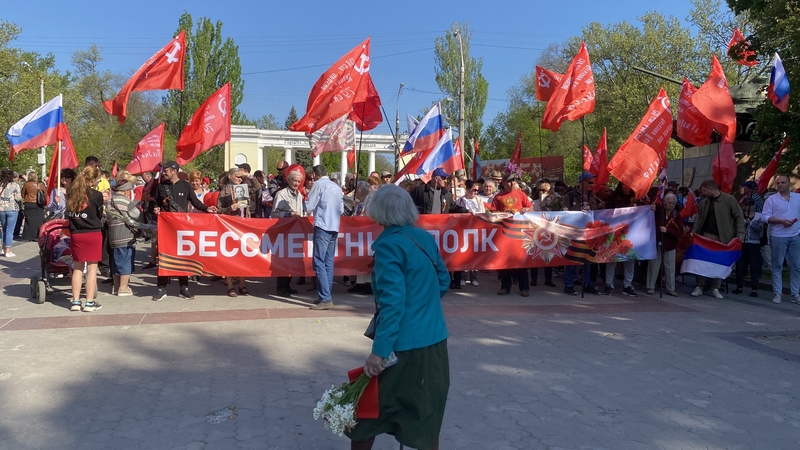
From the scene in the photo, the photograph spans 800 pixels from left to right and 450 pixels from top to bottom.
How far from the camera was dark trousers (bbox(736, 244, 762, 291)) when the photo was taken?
1053 centimetres

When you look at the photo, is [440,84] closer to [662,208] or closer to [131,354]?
[662,208]

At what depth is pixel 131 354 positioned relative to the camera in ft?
20.0

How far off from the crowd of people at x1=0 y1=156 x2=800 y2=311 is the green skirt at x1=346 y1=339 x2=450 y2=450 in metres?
5.27

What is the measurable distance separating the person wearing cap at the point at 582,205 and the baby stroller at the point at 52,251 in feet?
24.9

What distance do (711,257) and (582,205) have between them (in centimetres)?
220

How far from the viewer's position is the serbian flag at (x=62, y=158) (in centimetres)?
1006

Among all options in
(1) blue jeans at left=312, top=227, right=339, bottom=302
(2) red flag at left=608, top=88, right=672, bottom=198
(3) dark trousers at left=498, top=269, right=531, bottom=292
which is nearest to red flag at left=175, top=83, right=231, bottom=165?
(1) blue jeans at left=312, top=227, right=339, bottom=302

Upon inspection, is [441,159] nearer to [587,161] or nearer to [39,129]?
[587,161]

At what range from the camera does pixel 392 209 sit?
3.30 metres

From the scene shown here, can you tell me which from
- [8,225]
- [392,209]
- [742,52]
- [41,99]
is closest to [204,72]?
[41,99]

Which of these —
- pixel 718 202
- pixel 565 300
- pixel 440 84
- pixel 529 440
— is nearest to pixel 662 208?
pixel 718 202

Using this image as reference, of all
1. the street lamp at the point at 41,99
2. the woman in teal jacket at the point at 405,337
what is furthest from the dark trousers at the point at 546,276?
the street lamp at the point at 41,99

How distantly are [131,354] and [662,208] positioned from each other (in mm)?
8340

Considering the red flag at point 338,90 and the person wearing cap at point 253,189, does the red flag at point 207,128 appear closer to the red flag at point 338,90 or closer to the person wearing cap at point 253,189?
the person wearing cap at point 253,189
